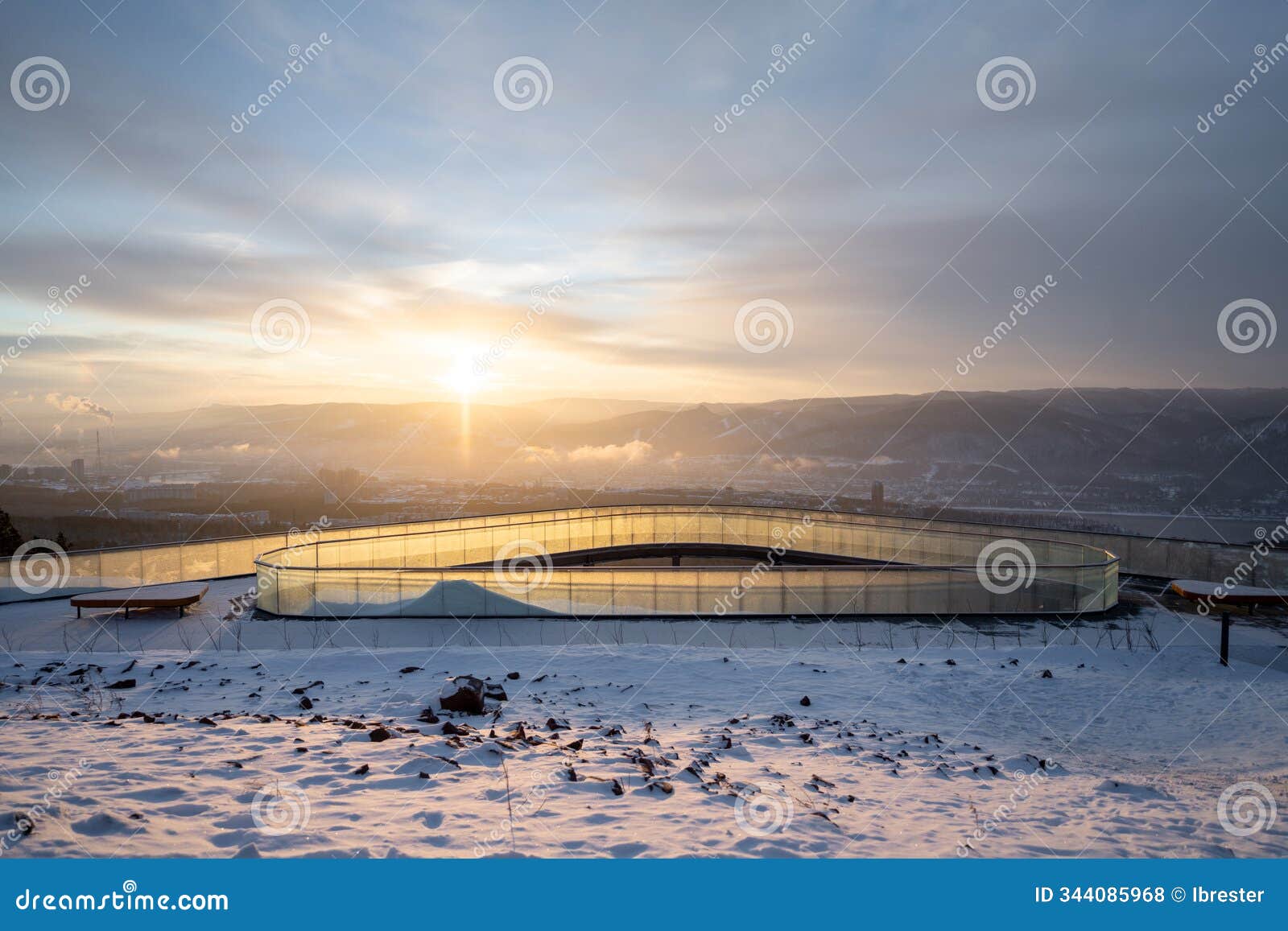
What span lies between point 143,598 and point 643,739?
11.6 meters

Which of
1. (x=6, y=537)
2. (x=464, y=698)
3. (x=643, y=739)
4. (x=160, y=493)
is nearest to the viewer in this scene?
(x=643, y=739)

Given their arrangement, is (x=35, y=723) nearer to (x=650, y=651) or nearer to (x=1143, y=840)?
(x=650, y=651)

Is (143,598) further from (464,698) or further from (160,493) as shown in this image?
(160,493)

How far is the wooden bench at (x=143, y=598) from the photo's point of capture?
13578 mm

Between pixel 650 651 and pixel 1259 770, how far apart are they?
7.86 metres

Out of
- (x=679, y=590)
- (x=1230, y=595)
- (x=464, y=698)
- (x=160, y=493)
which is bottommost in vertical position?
(x=464, y=698)

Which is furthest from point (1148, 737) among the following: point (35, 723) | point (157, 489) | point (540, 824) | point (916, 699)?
point (157, 489)

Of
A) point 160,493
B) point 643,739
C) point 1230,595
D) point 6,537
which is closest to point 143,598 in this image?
point 643,739

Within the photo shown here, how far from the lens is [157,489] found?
79.2m

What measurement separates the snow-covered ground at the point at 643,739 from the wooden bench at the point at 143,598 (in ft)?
1.46

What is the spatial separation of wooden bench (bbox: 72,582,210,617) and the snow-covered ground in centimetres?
44

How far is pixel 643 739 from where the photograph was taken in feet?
25.6

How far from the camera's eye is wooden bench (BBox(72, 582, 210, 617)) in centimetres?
1358

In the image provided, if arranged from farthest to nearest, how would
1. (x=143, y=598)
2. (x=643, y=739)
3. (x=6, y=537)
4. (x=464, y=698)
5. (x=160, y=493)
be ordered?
(x=160, y=493)
(x=6, y=537)
(x=143, y=598)
(x=464, y=698)
(x=643, y=739)
